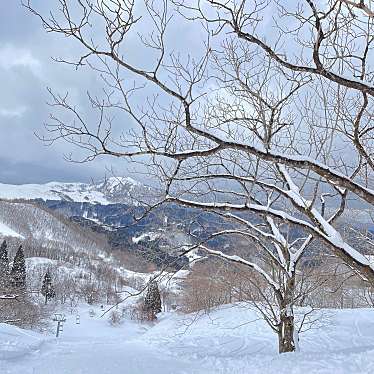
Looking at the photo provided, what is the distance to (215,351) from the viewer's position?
15.5 m

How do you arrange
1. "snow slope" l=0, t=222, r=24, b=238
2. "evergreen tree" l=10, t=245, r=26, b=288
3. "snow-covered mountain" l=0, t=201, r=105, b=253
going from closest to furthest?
"evergreen tree" l=10, t=245, r=26, b=288 < "snow slope" l=0, t=222, r=24, b=238 < "snow-covered mountain" l=0, t=201, r=105, b=253

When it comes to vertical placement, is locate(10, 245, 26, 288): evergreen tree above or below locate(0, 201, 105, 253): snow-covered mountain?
below

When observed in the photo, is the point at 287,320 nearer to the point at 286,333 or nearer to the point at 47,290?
the point at 286,333

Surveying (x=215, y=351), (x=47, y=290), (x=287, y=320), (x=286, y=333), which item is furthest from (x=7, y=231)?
(x=287, y=320)

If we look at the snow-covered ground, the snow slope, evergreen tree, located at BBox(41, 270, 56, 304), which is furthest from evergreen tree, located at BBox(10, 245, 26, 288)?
the snow slope

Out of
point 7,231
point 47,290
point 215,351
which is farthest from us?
point 7,231

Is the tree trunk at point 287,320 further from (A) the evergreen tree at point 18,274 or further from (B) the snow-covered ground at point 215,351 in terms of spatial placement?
(A) the evergreen tree at point 18,274

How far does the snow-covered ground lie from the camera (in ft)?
25.9

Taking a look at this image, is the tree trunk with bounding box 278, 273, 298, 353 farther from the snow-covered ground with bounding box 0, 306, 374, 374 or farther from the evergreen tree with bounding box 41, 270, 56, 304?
the evergreen tree with bounding box 41, 270, 56, 304

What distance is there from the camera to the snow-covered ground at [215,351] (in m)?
7.90

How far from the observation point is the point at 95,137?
469 cm

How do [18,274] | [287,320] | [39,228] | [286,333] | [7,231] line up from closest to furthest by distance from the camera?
[287,320] < [286,333] < [18,274] < [7,231] < [39,228]

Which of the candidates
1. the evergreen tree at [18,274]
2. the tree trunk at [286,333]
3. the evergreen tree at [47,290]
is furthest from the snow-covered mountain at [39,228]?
the tree trunk at [286,333]

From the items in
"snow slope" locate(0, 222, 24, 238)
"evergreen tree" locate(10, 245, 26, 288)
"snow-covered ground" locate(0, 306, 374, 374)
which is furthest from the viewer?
"snow slope" locate(0, 222, 24, 238)
